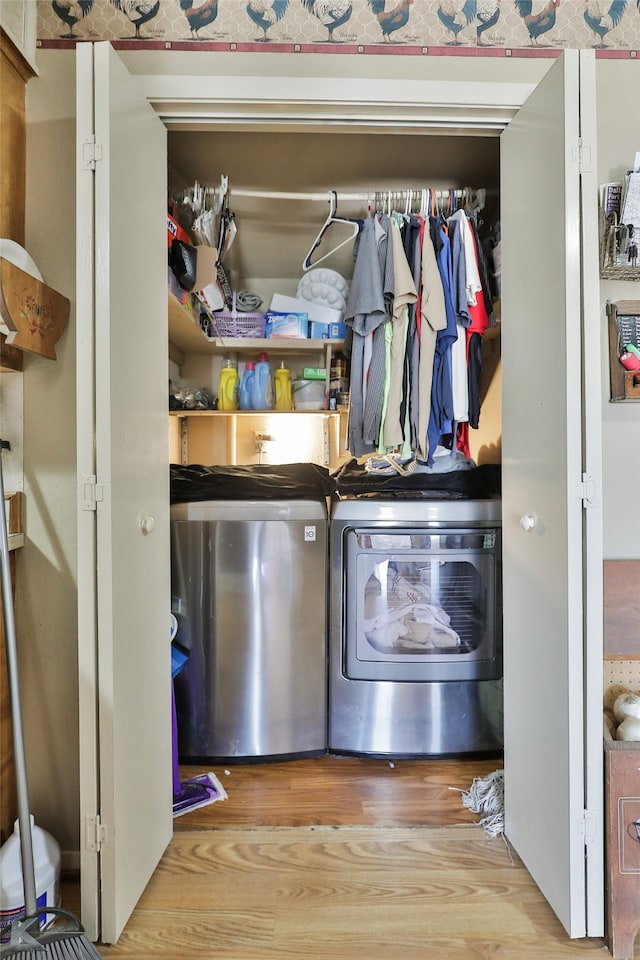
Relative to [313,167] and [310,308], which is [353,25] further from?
[310,308]

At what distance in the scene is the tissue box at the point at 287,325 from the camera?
91.0 inches

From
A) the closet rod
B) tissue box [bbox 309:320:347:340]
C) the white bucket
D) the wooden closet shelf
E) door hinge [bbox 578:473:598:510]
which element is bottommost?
the white bucket

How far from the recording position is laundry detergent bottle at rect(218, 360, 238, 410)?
2.54 meters

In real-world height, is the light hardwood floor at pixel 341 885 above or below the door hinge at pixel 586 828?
below

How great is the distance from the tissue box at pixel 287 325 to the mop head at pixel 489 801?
1.84m

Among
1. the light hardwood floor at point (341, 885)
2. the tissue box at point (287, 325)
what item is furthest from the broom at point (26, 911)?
the tissue box at point (287, 325)

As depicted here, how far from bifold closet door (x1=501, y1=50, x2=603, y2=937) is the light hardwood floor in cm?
12

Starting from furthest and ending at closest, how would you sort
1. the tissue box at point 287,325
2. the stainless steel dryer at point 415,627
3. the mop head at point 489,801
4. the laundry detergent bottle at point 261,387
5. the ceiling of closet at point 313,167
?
the laundry detergent bottle at point 261,387, the tissue box at point 287,325, the stainless steel dryer at point 415,627, the ceiling of closet at point 313,167, the mop head at point 489,801

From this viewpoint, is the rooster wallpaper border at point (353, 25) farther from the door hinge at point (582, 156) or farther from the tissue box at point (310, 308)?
the tissue box at point (310, 308)

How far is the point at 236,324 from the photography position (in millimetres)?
2391

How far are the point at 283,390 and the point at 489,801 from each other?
73.9 inches

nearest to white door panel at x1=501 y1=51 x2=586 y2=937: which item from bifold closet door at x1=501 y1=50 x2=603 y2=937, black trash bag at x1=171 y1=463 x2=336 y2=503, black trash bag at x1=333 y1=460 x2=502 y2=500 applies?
bifold closet door at x1=501 y1=50 x2=603 y2=937

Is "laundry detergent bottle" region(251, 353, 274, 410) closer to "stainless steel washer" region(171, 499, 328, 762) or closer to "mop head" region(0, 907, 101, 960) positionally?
"stainless steel washer" region(171, 499, 328, 762)

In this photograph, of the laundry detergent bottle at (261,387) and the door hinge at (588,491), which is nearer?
the door hinge at (588,491)
